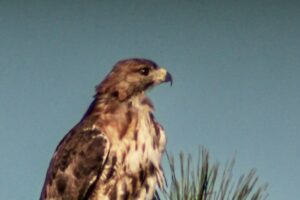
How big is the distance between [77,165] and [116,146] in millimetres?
421

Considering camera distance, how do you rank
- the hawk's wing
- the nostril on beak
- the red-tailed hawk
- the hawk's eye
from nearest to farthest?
the red-tailed hawk, the hawk's wing, the nostril on beak, the hawk's eye

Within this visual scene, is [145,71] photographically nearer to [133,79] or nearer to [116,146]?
[133,79]

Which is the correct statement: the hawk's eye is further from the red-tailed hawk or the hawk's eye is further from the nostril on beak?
the nostril on beak

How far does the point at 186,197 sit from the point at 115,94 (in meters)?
1.42

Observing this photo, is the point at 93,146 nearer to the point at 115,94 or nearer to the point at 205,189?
the point at 115,94

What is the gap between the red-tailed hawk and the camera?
235 inches

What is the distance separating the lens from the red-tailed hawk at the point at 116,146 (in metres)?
5.96

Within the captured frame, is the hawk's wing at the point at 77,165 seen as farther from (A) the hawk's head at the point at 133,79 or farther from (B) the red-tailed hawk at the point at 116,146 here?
(A) the hawk's head at the point at 133,79

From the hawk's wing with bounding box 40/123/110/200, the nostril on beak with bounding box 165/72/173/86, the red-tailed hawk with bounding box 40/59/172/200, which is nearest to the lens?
the red-tailed hawk with bounding box 40/59/172/200

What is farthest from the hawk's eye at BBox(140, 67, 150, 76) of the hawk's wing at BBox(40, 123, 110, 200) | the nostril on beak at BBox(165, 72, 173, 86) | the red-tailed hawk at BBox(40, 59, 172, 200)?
the hawk's wing at BBox(40, 123, 110, 200)

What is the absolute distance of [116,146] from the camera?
20.1 feet

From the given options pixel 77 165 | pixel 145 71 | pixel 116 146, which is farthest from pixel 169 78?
pixel 77 165

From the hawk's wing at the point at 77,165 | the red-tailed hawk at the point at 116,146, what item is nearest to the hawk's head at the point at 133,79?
the red-tailed hawk at the point at 116,146

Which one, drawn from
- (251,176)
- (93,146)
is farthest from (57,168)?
(251,176)
